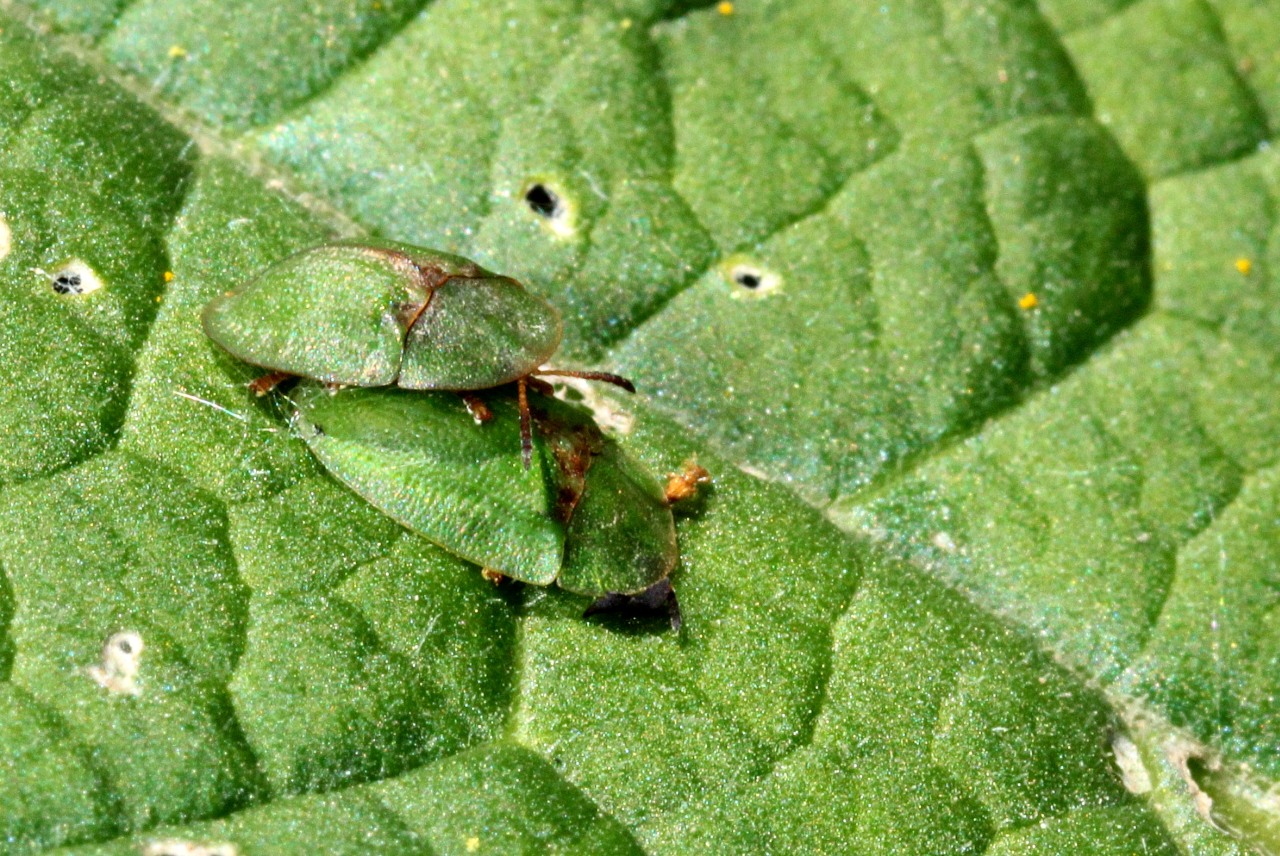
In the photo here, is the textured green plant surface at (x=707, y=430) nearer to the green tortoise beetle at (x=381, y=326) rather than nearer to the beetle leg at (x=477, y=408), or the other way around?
the green tortoise beetle at (x=381, y=326)

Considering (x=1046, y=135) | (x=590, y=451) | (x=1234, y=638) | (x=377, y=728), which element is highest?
(x=1046, y=135)

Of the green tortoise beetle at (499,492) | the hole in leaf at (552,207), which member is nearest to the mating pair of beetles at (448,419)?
the green tortoise beetle at (499,492)

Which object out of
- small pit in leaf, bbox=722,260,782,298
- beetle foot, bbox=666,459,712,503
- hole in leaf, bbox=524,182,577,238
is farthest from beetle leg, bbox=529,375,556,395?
small pit in leaf, bbox=722,260,782,298

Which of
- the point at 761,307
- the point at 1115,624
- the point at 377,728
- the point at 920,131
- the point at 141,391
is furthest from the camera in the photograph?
the point at 920,131

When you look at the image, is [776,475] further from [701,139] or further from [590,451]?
[701,139]

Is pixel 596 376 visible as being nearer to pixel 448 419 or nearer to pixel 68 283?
pixel 448 419

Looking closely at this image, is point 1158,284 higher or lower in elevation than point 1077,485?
higher

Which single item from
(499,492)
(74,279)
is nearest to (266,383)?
(74,279)

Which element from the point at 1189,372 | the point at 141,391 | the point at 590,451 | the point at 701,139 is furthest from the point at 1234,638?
the point at 141,391

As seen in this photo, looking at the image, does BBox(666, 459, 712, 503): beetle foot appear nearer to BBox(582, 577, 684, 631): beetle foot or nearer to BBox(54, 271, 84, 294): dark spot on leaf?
BBox(582, 577, 684, 631): beetle foot
